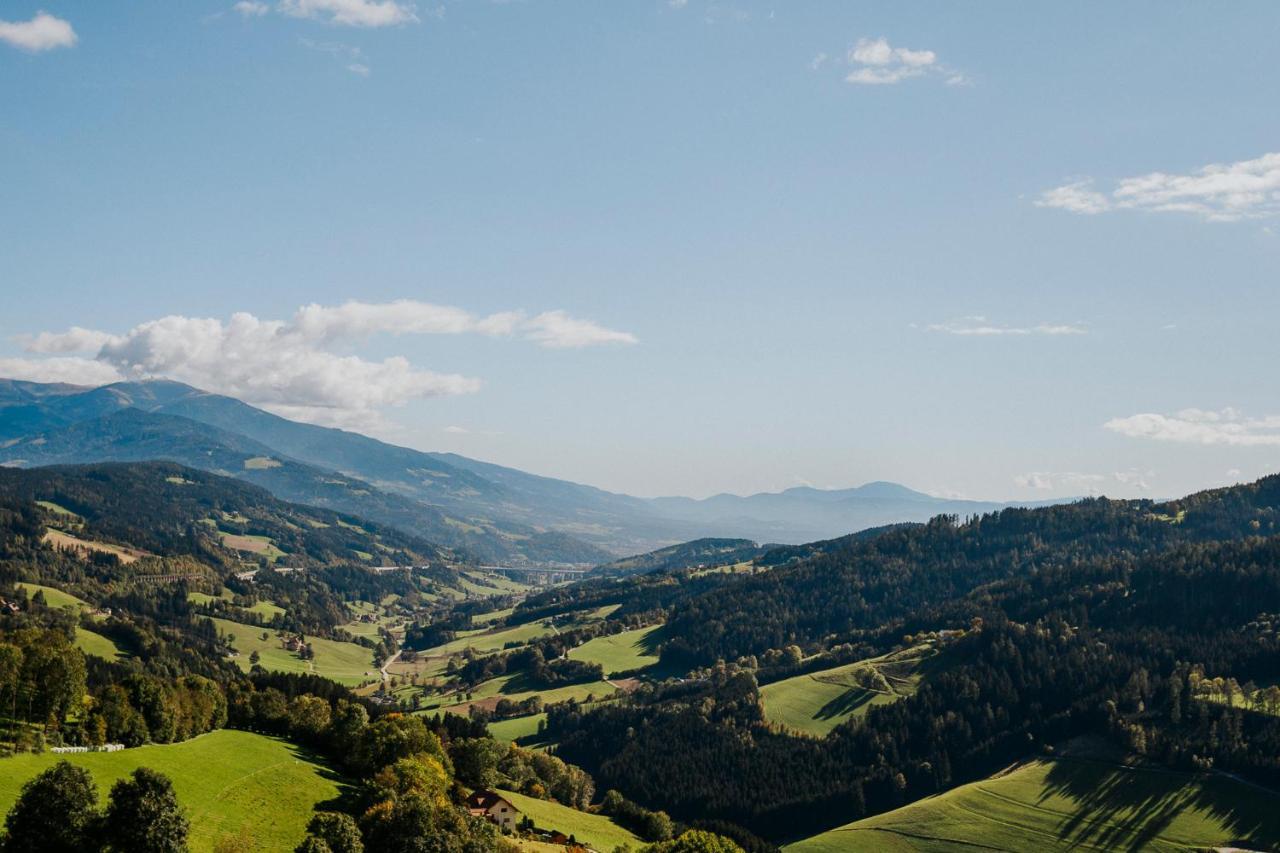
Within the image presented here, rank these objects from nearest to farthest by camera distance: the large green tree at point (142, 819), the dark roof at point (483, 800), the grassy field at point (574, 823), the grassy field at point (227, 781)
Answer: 1. the large green tree at point (142, 819)
2. the grassy field at point (227, 781)
3. the dark roof at point (483, 800)
4. the grassy field at point (574, 823)

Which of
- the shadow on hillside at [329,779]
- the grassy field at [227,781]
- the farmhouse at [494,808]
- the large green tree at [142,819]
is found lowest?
the farmhouse at [494,808]

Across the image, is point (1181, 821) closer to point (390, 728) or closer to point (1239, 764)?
point (1239, 764)

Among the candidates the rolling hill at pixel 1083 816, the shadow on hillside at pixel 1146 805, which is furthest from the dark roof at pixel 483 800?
the shadow on hillside at pixel 1146 805

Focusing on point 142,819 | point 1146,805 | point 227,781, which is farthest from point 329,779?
point 1146,805

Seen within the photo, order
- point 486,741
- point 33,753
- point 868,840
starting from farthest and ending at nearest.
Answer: point 868,840 < point 486,741 < point 33,753

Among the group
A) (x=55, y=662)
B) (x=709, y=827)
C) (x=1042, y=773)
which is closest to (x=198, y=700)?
(x=55, y=662)

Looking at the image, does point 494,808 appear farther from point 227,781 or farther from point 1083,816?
point 1083,816

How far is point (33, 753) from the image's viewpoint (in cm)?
9175

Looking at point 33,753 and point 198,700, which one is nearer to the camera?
point 33,753

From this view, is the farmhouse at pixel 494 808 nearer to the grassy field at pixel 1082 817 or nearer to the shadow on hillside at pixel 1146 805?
the grassy field at pixel 1082 817

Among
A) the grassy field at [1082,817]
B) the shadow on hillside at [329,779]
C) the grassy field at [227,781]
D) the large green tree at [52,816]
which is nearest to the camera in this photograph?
the large green tree at [52,816]

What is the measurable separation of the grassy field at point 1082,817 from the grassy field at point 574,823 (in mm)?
42231

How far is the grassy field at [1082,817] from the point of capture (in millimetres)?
154125

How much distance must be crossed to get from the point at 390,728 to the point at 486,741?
2677cm
